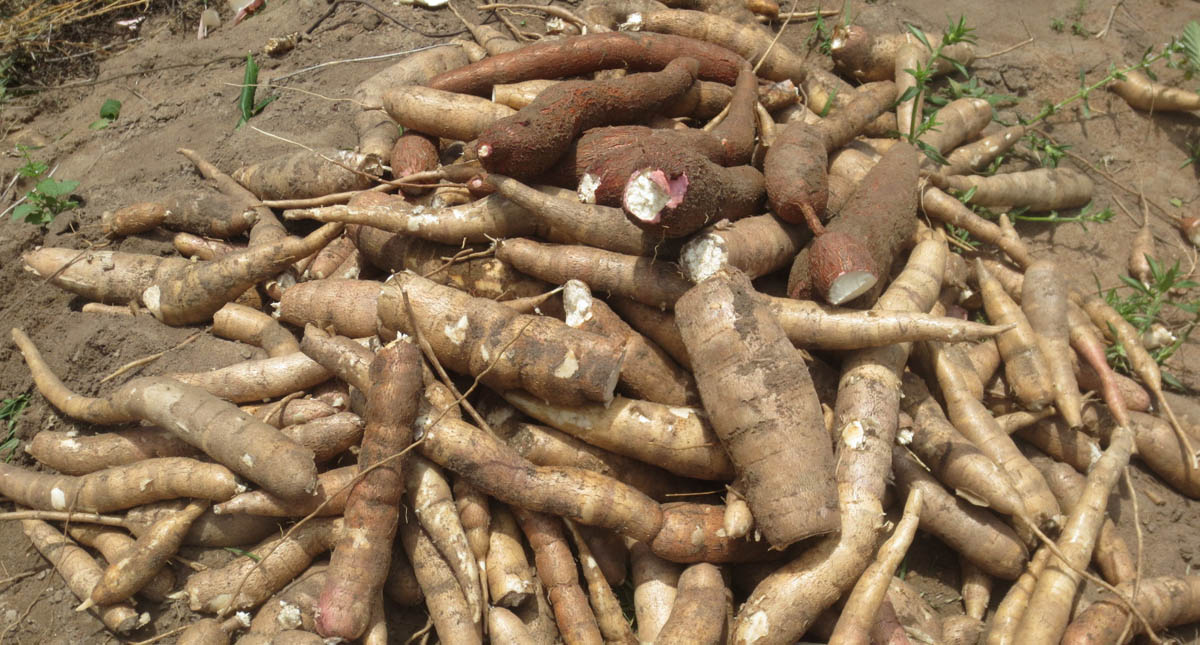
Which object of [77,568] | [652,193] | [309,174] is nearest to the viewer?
[652,193]

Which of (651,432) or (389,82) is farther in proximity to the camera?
(389,82)

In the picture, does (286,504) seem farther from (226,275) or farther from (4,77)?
(4,77)

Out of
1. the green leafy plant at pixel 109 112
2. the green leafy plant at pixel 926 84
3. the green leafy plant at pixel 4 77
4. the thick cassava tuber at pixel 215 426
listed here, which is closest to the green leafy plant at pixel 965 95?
the green leafy plant at pixel 926 84

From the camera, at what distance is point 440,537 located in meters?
3.10

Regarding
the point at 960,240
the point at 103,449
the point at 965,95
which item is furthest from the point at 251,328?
the point at 965,95

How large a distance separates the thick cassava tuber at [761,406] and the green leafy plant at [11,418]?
3628 mm

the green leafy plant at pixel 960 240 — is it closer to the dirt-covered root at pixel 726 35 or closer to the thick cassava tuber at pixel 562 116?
the dirt-covered root at pixel 726 35

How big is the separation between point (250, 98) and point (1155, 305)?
20.1 ft

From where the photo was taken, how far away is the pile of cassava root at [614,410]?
3.04 meters

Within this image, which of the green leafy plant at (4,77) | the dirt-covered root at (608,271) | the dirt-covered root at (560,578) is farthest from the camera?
the green leafy plant at (4,77)

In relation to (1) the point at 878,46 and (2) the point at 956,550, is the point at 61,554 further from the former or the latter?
(1) the point at 878,46

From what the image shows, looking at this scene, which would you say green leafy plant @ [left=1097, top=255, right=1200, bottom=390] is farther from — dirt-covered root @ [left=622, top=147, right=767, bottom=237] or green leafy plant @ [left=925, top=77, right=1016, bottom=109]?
dirt-covered root @ [left=622, top=147, right=767, bottom=237]

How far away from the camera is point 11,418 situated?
4090mm

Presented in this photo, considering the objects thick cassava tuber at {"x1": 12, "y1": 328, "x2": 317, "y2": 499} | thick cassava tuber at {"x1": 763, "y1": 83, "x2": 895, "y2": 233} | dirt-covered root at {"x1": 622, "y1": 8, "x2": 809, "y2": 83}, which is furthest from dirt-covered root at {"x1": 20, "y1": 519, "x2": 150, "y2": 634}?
dirt-covered root at {"x1": 622, "y1": 8, "x2": 809, "y2": 83}
